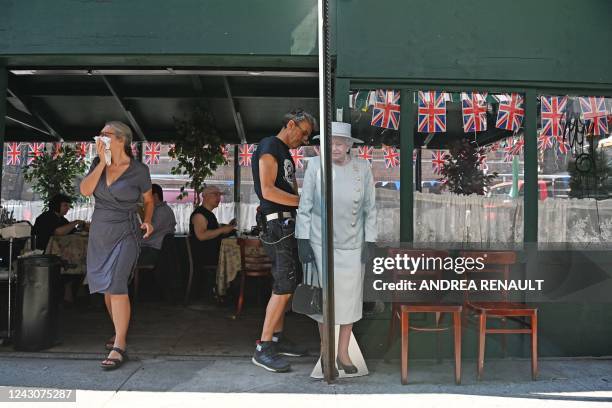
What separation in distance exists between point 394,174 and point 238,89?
397 cm

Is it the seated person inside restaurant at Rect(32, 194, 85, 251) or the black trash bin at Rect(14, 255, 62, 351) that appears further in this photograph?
the seated person inside restaurant at Rect(32, 194, 85, 251)

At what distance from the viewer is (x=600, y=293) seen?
4.71 m

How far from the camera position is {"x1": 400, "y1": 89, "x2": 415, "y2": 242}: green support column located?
465cm

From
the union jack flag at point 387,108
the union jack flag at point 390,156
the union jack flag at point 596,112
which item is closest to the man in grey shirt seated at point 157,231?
the union jack flag at point 390,156

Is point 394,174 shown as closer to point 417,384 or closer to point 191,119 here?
point 417,384

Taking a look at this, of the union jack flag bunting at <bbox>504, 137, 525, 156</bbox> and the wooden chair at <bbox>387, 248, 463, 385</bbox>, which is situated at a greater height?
the union jack flag bunting at <bbox>504, 137, 525, 156</bbox>

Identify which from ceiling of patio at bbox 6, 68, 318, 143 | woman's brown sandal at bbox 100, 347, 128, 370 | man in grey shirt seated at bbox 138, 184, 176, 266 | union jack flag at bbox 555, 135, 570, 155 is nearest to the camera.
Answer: woman's brown sandal at bbox 100, 347, 128, 370

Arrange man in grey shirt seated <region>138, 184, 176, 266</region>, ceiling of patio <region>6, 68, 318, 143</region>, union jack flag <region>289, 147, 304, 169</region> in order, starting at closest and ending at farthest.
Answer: man in grey shirt seated <region>138, 184, 176, 266</region> < ceiling of patio <region>6, 68, 318, 143</region> < union jack flag <region>289, 147, 304, 169</region>

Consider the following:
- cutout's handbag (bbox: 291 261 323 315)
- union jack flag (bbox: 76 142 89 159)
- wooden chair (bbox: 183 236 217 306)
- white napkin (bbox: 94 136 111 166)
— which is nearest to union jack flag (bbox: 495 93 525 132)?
cutout's handbag (bbox: 291 261 323 315)

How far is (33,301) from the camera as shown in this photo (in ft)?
15.0

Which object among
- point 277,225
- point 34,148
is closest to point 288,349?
point 277,225

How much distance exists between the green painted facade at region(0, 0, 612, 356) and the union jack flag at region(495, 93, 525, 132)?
0.17 metres

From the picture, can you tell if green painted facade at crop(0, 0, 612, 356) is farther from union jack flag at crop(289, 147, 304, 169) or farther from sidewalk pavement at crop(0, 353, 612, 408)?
union jack flag at crop(289, 147, 304, 169)

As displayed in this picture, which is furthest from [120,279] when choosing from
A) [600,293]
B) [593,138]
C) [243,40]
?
[593,138]
